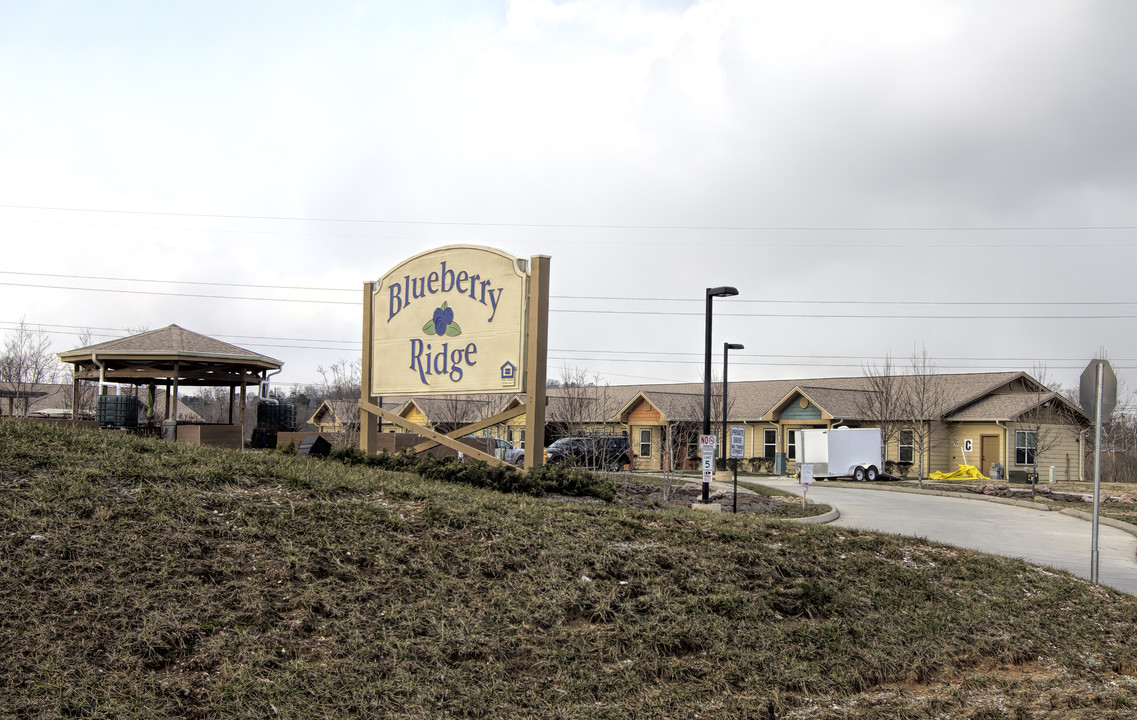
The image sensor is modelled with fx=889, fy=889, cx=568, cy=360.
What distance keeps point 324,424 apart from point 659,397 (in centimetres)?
2207

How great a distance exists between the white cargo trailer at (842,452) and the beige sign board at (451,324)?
78.5 feet

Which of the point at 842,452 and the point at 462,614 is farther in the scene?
the point at 842,452

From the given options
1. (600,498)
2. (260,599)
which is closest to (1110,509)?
(600,498)

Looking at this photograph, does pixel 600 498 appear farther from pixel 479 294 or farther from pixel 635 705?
pixel 635 705

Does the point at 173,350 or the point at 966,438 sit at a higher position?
the point at 173,350

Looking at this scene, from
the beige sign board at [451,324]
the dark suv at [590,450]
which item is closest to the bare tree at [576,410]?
the dark suv at [590,450]

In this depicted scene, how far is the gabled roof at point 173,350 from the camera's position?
17984 mm

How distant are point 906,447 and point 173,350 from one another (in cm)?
3292

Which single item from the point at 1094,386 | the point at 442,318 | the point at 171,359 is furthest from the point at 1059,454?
the point at 171,359

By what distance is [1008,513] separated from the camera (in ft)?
69.7

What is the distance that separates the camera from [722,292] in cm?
1900

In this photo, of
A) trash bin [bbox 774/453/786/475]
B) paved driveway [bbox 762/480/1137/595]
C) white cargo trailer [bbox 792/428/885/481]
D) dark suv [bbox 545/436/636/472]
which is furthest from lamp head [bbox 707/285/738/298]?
trash bin [bbox 774/453/786/475]

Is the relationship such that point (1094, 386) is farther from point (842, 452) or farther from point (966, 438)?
point (966, 438)

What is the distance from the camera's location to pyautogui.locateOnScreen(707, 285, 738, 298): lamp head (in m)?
18.9
